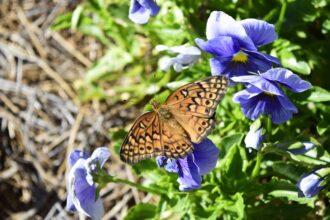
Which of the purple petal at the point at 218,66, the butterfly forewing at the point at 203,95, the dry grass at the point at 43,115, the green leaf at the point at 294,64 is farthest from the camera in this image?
the dry grass at the point at 43,115

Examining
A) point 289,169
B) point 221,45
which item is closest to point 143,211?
point 289,169

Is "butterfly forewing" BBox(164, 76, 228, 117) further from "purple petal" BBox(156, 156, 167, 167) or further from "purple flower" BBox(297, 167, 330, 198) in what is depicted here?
"purple flower" BBox(297, 167, 330, 198)

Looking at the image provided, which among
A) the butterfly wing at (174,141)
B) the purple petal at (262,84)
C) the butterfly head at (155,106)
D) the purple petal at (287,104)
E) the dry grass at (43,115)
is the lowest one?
the dry grass at (43,115)

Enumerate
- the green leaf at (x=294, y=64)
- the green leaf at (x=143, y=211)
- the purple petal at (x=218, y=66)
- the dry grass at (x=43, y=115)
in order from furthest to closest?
the dry grass at (x=43, y=115)
the green leaf at (x=143, y=211)
the green leaf at (x=294, y=64)
the purple petal at (x=218, y=66)

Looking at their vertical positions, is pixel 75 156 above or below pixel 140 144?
below

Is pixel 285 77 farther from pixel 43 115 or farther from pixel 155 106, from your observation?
pixel 43 115

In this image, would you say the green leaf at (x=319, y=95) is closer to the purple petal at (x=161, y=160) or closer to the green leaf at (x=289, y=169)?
the green leaf at (x=289, y=169)

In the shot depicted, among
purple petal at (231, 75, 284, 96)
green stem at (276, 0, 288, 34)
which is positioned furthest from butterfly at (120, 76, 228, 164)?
green stem at (276, 0, 288, 34)

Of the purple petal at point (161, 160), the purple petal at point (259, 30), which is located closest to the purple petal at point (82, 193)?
the purple petal at point (161, 160)
